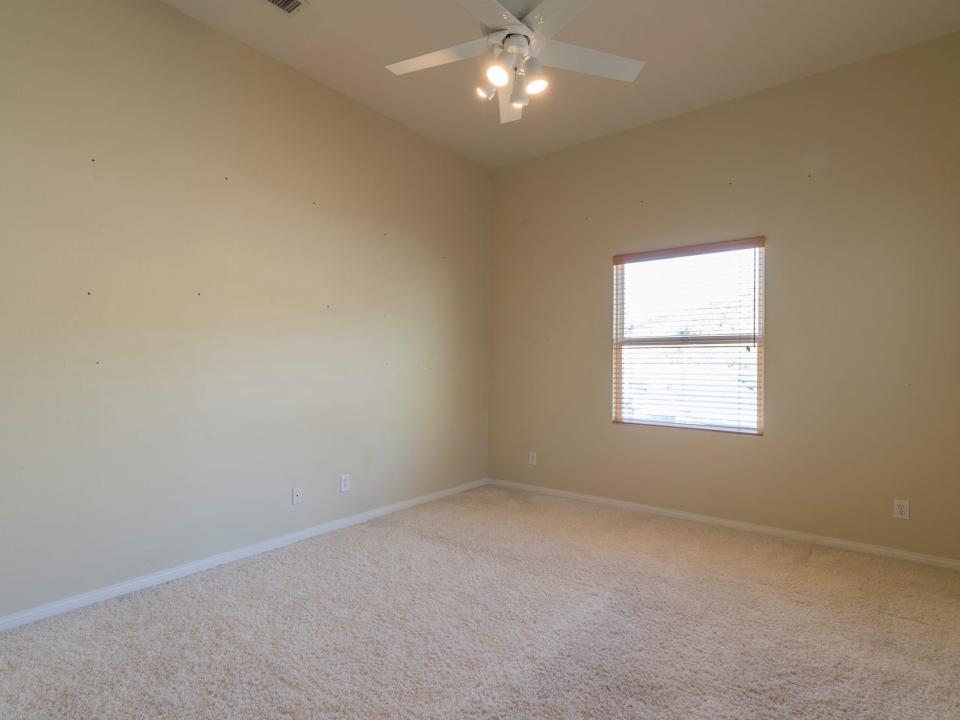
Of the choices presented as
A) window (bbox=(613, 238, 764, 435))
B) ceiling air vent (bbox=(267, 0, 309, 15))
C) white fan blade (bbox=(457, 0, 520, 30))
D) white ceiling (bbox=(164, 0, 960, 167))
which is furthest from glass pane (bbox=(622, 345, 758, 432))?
ceiling air vent (bbox=(267, 0, 309, 15))

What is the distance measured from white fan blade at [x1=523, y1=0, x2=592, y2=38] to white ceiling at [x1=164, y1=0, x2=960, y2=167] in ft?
0.28

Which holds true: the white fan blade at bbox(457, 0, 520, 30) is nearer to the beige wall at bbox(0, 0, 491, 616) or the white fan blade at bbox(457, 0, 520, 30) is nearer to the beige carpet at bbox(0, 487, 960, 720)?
the beige wall at bbox(0, 0, 491, 616)

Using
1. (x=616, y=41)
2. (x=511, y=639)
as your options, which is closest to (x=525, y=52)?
(x=616, y=41)

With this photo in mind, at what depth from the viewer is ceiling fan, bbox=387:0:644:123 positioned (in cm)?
196

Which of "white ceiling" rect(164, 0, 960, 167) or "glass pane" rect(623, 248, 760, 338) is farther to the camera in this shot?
"glass pane" rect(623, 248, 760, 338)

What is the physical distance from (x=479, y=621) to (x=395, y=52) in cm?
313

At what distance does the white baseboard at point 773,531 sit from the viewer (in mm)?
2916

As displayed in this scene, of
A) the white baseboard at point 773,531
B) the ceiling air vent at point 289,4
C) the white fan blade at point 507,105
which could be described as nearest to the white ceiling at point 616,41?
the ceiling air vent at point 289,4

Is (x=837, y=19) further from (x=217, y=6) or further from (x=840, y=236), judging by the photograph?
(x=217, y=6)

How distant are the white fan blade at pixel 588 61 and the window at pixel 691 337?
1774 mm

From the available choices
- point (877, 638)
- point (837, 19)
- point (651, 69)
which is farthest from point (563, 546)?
point (837, 19)

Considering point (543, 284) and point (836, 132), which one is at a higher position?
point (836, 132)

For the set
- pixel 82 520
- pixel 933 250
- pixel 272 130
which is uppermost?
pixel 272 130

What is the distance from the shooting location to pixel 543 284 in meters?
4.48
